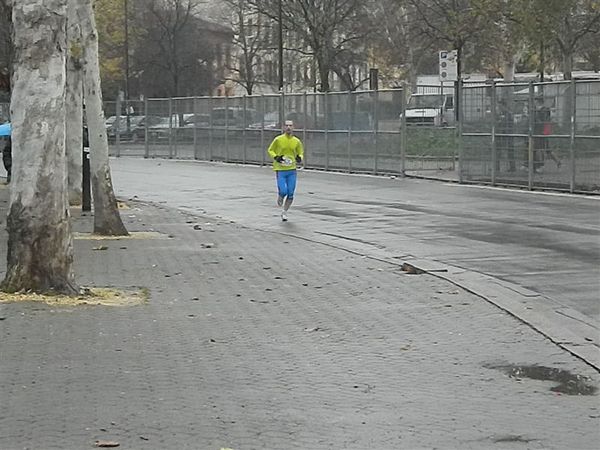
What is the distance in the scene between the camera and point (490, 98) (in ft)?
90.6

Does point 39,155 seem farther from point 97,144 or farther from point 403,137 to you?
point 403,137

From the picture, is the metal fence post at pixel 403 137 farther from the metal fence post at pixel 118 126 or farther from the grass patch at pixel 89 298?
the metal fence post at pixel 118 126

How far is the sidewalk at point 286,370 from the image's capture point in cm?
665

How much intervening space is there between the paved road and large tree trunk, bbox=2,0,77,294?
481 cm

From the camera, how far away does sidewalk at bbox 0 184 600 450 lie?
21.8ft

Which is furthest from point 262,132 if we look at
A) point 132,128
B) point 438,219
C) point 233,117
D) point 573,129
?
point 438,219

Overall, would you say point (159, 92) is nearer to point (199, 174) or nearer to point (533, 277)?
point (199, 174)

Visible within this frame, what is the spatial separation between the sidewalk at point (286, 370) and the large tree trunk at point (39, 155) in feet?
2.12

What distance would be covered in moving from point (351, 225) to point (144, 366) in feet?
37.3

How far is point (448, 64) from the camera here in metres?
34.5

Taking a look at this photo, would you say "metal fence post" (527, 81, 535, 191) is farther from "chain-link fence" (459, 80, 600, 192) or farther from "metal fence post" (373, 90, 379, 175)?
"metal fence post" (373, 90, 379, 175)

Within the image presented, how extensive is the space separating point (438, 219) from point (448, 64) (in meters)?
15.3

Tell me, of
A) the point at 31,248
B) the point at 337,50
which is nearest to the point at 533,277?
the point at 31,248

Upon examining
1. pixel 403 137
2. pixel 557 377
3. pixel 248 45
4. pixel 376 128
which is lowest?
pixel 557 377
